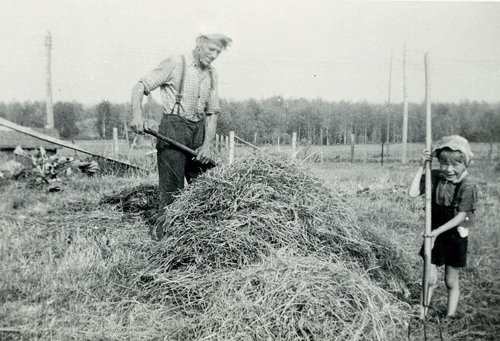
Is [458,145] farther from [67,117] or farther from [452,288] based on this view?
[67,117]

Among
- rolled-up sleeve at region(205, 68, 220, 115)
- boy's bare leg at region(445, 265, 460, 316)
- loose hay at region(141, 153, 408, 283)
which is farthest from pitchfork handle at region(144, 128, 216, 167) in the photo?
boy's bare leg at region(445, 265, 460, 316)

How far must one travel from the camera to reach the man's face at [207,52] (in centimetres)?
376

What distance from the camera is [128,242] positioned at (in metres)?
4.28

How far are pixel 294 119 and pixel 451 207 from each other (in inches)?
1754

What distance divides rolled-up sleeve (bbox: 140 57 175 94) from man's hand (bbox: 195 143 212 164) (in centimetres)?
70

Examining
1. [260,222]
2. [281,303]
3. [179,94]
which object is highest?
[179,94]

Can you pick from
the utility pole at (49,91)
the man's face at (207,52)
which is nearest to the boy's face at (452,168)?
the man's face at (207,52)

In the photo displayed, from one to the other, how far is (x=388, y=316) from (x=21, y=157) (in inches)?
397

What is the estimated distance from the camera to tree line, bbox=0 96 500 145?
2130 cm

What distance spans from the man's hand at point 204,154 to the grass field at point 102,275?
1.14 feet

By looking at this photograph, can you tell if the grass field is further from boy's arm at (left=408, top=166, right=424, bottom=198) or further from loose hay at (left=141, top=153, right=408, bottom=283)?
boy's arm at (left=408, top=166, right=424, bottom=198)

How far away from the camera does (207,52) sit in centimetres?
379

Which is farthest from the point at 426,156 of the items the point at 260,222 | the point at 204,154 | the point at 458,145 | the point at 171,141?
the point at 171,141

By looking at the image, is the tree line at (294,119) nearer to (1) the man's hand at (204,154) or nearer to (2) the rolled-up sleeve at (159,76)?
(1) the man's hand at (204,154)
